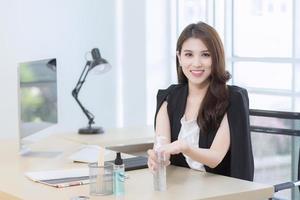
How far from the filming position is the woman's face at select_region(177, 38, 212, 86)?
2871 mm

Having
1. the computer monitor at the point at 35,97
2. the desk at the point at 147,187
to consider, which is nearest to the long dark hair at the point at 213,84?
the desk at the point at 147,187

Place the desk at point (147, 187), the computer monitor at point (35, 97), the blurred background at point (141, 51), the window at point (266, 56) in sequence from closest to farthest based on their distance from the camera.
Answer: the desk at point (147, 187), the computer monitor at point (35, 97), the window at point (266, 56), the blurred background at point (141, 51)

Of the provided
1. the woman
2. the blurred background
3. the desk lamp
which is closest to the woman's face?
the woman

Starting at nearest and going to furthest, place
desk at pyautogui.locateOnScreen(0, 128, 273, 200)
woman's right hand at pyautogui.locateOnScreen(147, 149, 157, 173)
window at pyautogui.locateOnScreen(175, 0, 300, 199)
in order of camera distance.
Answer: desk at pyautogui.locateOnScreen(0, 128, 273, 200) < woman's right hand at pyautogui.locateOnScreen(147, 149, 157, 173) < window at pyautogui.locateOnScreen(175, 0, 300, 199)

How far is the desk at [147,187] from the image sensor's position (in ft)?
7.78

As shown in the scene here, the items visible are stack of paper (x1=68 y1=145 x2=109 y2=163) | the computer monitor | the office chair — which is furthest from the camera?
the office chair

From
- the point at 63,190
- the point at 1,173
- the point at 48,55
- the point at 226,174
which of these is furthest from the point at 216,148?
the point at 48,55

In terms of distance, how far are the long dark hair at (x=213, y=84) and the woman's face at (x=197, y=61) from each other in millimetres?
21

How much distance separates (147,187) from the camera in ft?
8.22

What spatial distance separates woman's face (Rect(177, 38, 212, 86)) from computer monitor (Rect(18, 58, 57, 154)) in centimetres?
85

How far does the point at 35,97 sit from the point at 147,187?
3.53 feet

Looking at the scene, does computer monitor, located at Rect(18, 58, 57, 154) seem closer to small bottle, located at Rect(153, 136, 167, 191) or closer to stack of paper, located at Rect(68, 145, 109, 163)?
stack of paper, located at Rect(68, 145, 109, 163)

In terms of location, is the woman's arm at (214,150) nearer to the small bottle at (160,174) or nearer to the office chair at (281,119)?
the small bottle at (160,174)

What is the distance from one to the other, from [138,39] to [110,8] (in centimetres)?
35
